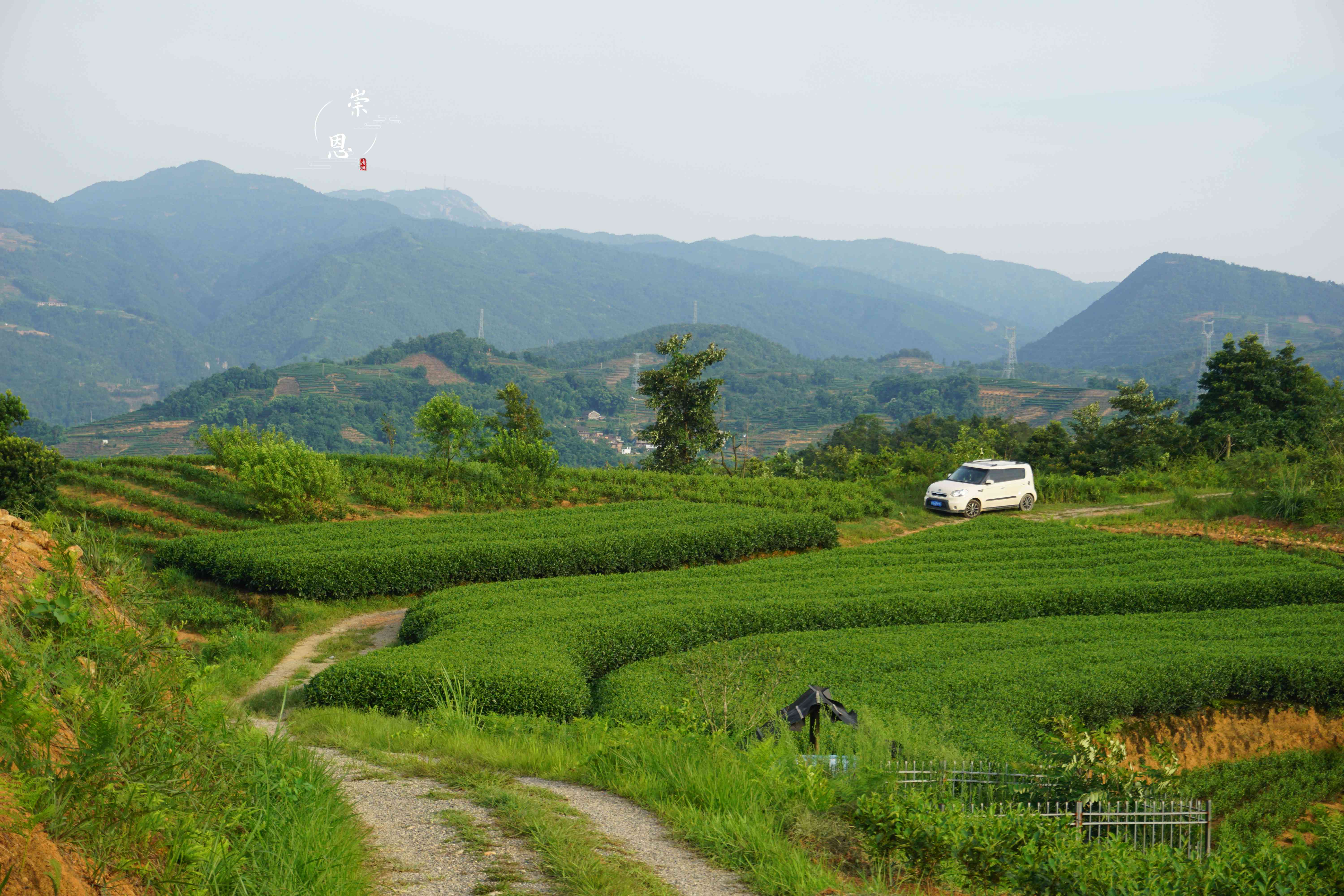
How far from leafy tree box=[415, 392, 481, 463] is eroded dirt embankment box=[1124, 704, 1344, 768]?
17.9m

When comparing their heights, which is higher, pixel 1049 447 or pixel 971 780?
pixel 1049 447

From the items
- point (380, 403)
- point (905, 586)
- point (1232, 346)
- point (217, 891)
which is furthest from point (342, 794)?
point (380, 403)

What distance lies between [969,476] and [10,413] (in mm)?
24218

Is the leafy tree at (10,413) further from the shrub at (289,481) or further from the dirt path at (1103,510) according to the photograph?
the dirt path at (1103,510)

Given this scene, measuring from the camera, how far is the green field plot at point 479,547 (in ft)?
50.1

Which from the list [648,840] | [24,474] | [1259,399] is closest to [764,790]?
[648,840]

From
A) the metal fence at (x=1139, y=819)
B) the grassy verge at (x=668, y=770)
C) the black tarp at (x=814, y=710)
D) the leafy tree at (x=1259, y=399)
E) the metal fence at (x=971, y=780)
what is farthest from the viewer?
the leafy tree at (x=1259, y=399)

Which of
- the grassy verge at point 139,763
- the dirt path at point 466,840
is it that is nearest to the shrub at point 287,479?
the dirt path at point 466,840

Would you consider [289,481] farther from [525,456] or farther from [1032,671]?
[1032,671]

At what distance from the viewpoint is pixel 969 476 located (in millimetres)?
23578

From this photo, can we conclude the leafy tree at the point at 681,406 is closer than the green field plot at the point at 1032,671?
No

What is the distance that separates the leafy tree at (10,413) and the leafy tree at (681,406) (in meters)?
18.2

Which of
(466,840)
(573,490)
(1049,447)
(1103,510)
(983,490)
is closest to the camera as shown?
(466,840)

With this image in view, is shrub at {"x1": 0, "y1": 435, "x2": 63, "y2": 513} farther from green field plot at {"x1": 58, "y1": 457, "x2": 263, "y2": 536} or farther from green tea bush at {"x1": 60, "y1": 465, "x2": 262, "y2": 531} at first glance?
green tea bush at {"x1": 60, "y1": 465, "x2": 262, "y2": 531}
